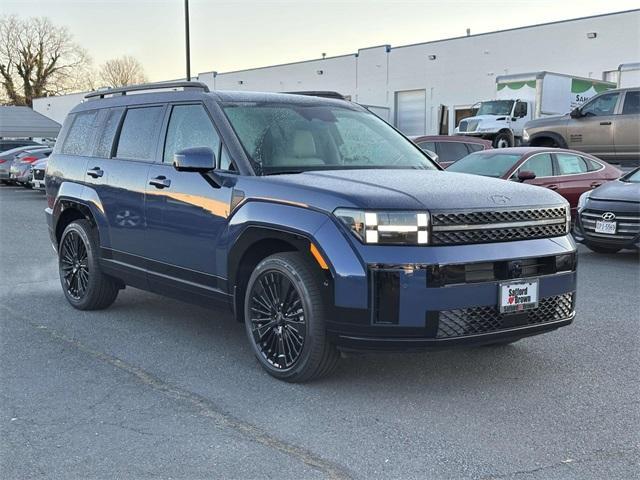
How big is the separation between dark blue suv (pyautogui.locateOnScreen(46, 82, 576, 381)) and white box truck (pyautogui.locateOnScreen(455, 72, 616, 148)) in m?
20.1

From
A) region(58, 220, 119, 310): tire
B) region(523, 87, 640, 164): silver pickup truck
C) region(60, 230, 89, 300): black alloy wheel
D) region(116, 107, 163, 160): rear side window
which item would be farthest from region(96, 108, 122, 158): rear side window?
region(523, 87, 640, 164): silver pickup truck

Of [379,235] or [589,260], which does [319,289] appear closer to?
[379,235]

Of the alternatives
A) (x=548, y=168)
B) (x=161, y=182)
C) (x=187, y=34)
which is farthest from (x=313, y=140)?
(x=187, y=34)

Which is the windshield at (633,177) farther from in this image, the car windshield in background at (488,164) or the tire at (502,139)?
the tire at (502,139)

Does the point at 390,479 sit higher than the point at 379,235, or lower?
lower

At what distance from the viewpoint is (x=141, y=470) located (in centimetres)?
326

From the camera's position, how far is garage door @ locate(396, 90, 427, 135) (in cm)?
3994

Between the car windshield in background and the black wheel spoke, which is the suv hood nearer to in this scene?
the black wheel spoke

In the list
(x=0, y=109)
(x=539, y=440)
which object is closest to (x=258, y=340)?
(x=539, y=440)

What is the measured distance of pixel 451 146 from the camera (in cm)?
1454

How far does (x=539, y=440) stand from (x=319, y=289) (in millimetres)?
1448

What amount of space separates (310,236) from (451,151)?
10855 mm

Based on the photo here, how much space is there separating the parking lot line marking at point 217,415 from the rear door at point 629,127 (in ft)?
49.0

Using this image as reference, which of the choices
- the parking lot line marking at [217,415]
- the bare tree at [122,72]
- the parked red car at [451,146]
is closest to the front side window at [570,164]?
the parked red car at [451,146]
